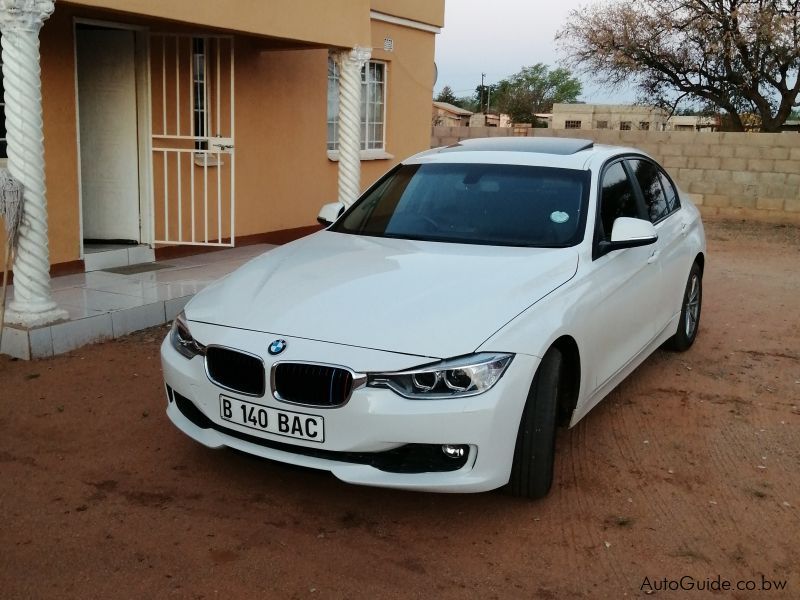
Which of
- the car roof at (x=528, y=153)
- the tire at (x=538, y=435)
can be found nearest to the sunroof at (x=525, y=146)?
the car roof at (x=528, y=153)

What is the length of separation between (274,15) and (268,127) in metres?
2.36

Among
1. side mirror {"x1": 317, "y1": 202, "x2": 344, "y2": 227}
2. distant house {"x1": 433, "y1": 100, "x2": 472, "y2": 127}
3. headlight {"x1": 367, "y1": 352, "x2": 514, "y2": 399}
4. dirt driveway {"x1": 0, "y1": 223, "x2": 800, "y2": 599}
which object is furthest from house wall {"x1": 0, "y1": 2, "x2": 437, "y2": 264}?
distant house {"x1": 433, "y1": 100, "x2": 472, "y2": 127}

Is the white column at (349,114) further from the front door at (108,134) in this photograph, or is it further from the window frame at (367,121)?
the front door at (108,134)

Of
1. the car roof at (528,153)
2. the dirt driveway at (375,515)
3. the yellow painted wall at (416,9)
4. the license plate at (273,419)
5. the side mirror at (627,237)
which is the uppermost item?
the yellow painted wall at (416,9)

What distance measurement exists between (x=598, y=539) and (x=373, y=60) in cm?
1020

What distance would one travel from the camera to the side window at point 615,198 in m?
5.06

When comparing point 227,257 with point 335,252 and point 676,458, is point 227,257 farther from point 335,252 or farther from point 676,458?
point 676,458

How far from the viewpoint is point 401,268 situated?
440cm

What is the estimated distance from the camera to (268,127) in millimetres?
11008

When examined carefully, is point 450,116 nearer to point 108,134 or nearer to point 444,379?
point 108,134

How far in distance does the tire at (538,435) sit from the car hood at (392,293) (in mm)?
313

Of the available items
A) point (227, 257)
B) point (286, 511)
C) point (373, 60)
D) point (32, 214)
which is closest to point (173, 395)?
point (286, 511)

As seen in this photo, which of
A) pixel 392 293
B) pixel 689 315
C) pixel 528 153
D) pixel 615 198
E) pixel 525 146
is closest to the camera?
pixel 392 293

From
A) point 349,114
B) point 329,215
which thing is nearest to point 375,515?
point 329,215
